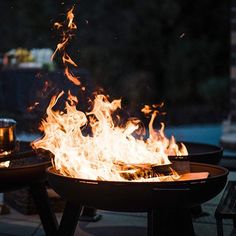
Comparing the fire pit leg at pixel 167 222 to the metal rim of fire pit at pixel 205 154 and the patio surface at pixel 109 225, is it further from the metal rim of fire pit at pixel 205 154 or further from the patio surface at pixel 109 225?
the patio surface at pixel 109 225

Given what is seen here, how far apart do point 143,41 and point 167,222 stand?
8.10 metres

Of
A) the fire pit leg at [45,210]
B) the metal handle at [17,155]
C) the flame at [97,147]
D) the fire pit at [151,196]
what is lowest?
the fire pit leg at [45,210]

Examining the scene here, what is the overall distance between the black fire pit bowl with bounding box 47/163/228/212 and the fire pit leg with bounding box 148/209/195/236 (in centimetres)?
9

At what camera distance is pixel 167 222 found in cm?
255

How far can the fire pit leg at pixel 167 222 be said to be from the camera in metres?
2.54

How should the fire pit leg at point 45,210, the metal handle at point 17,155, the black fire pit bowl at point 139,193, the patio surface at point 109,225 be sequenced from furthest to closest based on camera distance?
the patio surface at point 109,225, the fire pit leg at point 45,210, the metal handle at point 17,155, the black fire pit bowl at point 139,193

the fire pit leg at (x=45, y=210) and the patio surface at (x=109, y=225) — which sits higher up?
the fire pit leg at (x=45, y=210)

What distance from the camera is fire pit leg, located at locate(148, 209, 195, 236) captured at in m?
2.54

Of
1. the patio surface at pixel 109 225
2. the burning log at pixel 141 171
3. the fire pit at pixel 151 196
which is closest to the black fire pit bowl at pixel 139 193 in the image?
the fire pit at pixel 151 196

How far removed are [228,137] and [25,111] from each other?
7.07 feet

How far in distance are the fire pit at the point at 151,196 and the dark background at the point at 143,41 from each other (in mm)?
7316

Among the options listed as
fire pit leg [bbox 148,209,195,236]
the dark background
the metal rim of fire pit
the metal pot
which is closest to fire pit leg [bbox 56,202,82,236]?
fire pit leg [bbox 148,209,195,236]

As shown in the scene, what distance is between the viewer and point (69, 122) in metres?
3.19

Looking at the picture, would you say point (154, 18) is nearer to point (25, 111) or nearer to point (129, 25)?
point (129, 25)
